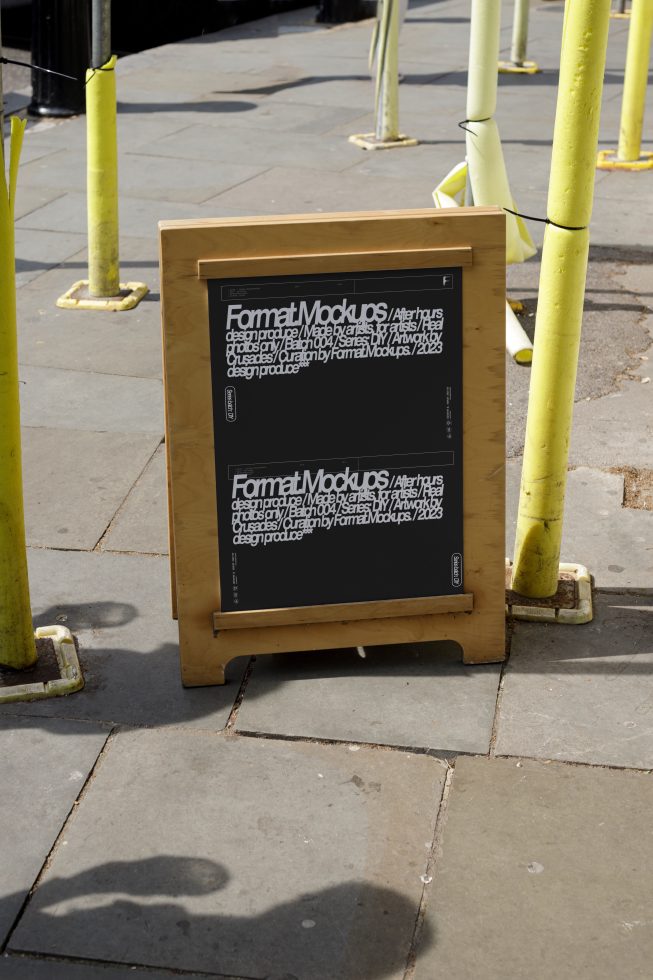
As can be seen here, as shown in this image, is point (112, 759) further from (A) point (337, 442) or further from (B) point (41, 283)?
(B) point (41, 283)

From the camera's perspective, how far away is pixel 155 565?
4.91 meters

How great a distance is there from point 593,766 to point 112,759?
1.46 metres

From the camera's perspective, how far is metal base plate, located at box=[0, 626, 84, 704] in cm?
405

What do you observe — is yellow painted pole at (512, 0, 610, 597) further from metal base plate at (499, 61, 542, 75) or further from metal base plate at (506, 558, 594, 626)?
metal base plate at (499, 61, 542, 75)

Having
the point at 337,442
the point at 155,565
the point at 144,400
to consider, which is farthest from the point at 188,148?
the point at 337,442

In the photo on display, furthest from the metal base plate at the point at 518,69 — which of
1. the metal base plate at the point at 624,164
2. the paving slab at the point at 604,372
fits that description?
the paving slab at the point at 604,372

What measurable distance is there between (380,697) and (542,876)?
3.11 ft

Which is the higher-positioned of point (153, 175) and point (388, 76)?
point (388, 76)

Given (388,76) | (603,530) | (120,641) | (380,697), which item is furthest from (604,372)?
(388,76)

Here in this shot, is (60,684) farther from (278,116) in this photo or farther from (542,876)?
(278,116)

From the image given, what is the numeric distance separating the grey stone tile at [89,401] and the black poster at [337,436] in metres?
2.12

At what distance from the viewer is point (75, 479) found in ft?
18.3

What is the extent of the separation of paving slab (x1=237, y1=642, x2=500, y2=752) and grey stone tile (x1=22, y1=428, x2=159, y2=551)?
4.05 feet

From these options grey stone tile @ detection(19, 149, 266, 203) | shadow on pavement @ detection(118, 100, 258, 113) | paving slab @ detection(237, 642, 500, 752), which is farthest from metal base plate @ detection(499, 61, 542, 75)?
paving slab @ detection(237, 642, 500, 752)
